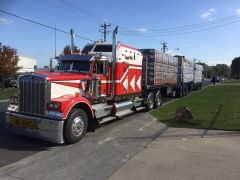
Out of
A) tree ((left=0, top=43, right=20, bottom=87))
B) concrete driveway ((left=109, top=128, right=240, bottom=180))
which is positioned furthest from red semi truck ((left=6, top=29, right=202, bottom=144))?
tree ((left=0, top=43, right=20, bottom=87))

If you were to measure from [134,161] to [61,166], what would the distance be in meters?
1.56

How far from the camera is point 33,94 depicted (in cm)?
889

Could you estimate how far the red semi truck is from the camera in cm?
860

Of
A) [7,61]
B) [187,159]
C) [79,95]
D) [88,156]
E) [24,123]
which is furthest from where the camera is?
[7,61]

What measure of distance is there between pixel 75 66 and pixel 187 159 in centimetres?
521

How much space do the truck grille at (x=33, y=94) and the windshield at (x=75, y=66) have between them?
207cm

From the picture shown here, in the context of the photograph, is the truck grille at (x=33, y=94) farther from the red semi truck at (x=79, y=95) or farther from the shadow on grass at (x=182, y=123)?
the shadow on grass at (x=182, y=123)

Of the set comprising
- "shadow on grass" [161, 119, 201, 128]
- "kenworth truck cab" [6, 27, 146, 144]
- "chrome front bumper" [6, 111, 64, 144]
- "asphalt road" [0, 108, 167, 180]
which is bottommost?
"asphalt road" [0, 108, 167, 180]

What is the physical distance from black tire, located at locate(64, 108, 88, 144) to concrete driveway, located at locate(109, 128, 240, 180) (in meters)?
1.96

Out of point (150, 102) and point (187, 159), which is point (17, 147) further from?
point (150, 102)

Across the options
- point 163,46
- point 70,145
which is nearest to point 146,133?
point 70,145

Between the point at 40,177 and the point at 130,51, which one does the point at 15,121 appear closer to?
the point at 40,177

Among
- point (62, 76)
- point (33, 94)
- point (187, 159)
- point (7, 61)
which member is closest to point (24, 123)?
point (33, 94)

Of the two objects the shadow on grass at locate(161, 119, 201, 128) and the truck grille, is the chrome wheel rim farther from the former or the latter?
the shadow on grass at locate(161, 119, 201, 128)
